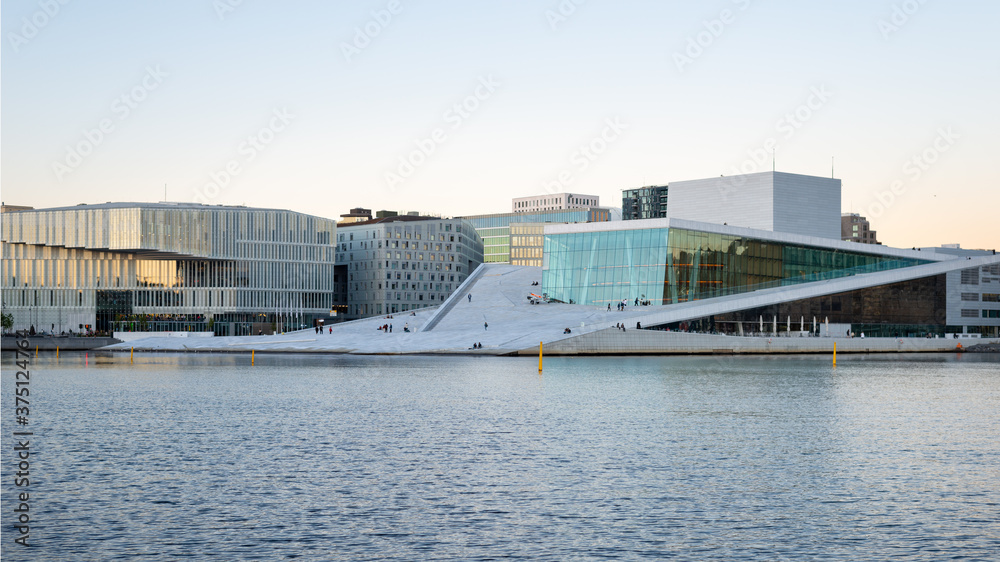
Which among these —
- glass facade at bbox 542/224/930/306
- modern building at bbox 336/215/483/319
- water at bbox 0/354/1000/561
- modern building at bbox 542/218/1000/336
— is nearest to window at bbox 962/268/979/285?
modern building at bbox 542/218/1000/336

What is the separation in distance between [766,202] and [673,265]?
32993 millimetres

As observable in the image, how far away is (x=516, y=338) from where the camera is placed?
8519 cm

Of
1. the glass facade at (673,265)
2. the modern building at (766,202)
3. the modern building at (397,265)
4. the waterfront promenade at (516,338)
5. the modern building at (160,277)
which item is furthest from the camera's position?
the modern building at (397,265)

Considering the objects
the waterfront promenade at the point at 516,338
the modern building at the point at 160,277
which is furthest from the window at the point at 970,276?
the modern building at the point at 160,277

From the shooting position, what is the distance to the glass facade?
324 feet

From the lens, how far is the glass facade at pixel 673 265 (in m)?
98.8

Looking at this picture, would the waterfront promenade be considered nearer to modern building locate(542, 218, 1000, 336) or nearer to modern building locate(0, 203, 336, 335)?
modern building locate(542, 218, 1000, 336)

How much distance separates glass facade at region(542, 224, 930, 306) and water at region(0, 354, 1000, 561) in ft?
184

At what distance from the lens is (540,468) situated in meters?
22.8

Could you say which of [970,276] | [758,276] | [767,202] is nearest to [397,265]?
[767,202]

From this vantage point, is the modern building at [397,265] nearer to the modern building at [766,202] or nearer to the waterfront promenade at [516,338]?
the waterfront promenade at [516,338]

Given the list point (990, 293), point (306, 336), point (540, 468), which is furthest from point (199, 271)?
point (540, 468)

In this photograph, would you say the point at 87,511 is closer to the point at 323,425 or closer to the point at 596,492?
the point at 596,492

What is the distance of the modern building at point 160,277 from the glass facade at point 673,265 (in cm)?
4777
